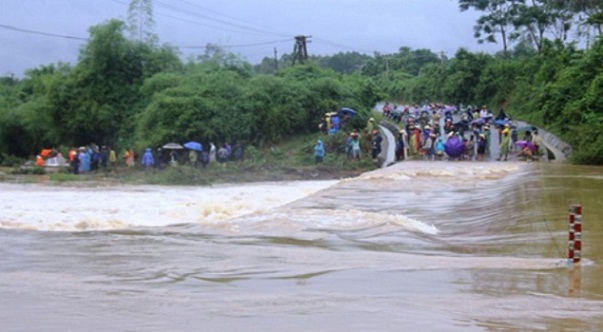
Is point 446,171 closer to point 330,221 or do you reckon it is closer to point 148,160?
point 330,221

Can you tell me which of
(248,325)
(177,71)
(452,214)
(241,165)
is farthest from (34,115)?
(248,325)

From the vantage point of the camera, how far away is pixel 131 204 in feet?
81.8

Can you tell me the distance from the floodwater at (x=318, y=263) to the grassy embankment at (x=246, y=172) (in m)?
7.46

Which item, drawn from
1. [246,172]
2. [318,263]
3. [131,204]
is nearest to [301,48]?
[246,172]

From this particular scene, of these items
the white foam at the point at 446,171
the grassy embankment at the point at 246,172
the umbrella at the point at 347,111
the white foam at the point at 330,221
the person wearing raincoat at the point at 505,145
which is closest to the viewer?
the white foam at the point at 330,221

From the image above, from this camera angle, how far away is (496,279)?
10359mm

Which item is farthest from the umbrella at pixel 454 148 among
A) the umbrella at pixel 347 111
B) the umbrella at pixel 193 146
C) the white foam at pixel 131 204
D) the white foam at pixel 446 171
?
the umbrella at pixel 193 146


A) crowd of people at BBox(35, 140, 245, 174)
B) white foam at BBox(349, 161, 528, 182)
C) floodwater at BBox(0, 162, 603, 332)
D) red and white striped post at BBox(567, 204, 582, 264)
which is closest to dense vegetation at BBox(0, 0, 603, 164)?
crowd of people at BBox(35, 140, 245, 174)

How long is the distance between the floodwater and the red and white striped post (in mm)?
212

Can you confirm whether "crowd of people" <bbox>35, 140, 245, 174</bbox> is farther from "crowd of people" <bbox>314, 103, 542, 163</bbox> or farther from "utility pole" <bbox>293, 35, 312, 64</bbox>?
"utility pole" <bbox>293, 35, 312, 64</bbox>

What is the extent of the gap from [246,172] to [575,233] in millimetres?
25167

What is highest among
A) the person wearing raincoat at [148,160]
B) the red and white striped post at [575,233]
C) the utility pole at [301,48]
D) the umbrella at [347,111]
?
the utility pole at [301,48]

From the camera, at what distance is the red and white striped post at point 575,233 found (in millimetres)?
10531

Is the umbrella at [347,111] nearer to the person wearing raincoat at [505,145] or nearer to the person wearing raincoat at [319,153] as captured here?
the person wearing raincoat at [319,153]
